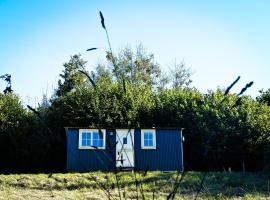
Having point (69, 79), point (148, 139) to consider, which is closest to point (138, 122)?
point (148, 139)

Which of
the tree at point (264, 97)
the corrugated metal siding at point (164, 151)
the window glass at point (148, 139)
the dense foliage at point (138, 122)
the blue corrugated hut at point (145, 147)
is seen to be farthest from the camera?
the tree at point (264, 97)

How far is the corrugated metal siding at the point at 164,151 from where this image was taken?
2291cm

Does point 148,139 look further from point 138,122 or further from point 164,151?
point 138,122

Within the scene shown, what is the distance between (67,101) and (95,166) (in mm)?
8543

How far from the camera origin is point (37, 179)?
15008mm

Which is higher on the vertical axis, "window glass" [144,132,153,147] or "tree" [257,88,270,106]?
"tree" [257,88,270,106]

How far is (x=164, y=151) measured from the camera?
2300cm

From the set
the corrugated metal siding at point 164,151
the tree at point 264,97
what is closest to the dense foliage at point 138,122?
the corrugated metal siding at point 164,151

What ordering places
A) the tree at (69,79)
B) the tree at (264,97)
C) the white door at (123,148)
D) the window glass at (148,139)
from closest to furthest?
the white door at (123,148)
the window glass at (148,139)
the tree at (264,97)
the tree at (69,79)

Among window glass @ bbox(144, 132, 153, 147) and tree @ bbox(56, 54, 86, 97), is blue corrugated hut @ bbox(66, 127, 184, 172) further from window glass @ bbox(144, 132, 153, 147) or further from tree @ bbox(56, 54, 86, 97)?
tree @ bbox(56, 54, 86, 97)

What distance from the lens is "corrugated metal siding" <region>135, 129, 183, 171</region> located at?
22906 mm

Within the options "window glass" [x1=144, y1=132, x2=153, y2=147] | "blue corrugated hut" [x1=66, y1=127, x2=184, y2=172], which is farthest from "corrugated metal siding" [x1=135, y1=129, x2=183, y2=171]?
"window glass" [x1=144, y1=132, x2=153, y2=147]

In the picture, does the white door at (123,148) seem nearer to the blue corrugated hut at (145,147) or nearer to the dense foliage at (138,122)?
the blue corrugated hut at (145,147)

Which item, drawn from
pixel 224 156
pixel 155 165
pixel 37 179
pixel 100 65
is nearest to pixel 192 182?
pixel 37 179
